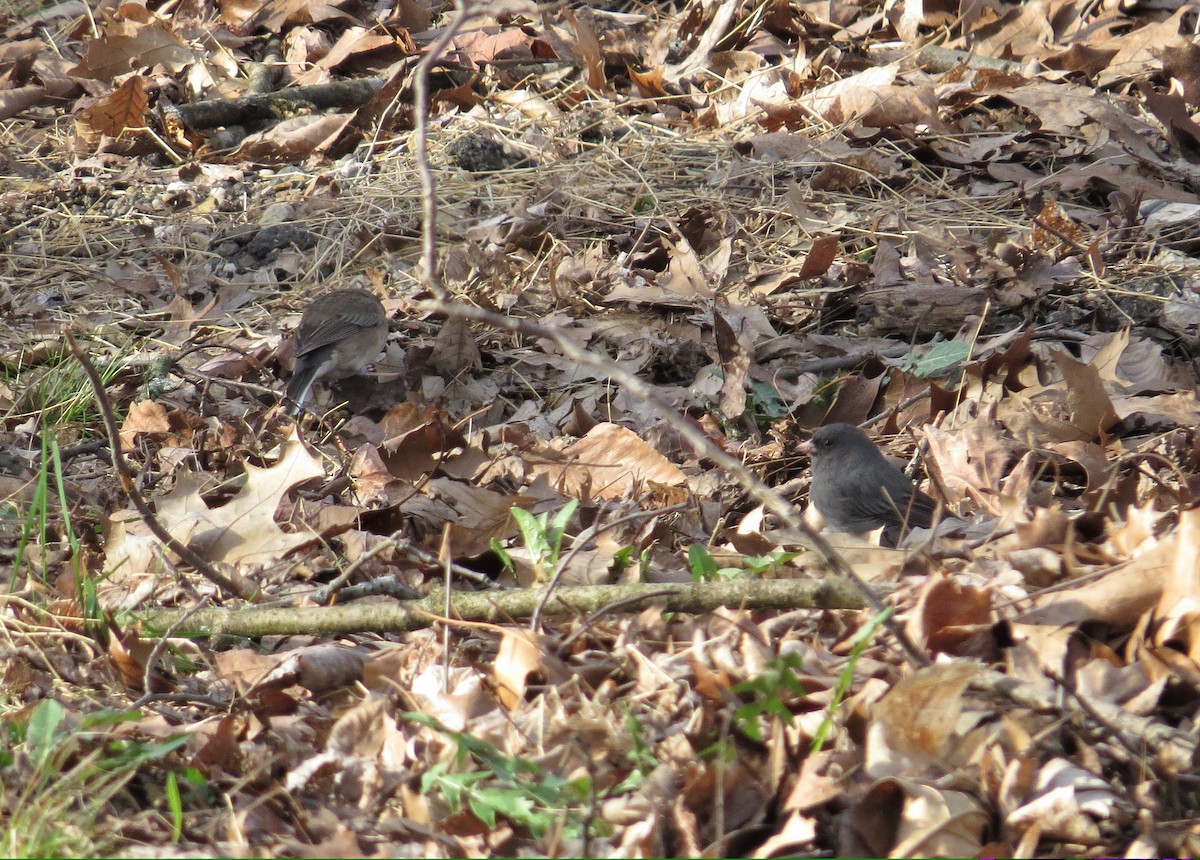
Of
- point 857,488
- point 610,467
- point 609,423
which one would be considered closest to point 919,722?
point 857,488

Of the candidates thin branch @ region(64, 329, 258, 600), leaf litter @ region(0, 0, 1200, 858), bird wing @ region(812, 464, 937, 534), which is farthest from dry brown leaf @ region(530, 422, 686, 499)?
thin branch @ region(64, 329, 258, 600)

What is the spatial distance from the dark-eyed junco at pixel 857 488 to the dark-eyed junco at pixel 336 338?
6.31ft

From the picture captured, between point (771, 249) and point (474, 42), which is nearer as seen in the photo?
point (771, 249)

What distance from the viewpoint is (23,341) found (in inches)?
200

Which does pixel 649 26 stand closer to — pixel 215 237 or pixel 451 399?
pixel 215 237

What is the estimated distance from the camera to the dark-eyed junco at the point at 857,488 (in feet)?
12.1

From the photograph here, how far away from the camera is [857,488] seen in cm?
367

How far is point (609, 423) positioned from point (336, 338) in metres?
1.34

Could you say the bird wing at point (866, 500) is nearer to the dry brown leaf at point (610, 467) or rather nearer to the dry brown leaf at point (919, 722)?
the dry brown leaf at point (610, 467)

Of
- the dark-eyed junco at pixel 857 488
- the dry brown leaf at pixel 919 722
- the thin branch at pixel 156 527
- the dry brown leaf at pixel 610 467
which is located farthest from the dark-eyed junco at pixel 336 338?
the dry brown leaf at pixel 919 722

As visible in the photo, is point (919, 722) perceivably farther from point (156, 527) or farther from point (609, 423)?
point (609, 423)

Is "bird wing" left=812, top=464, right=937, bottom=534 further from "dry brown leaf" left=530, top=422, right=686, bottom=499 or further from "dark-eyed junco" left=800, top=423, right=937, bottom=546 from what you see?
"dry brown leaf" left=530, top=422, right=686, bottom=499

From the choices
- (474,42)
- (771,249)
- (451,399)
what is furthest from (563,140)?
(451,399)

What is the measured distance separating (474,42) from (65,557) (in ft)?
15.2
